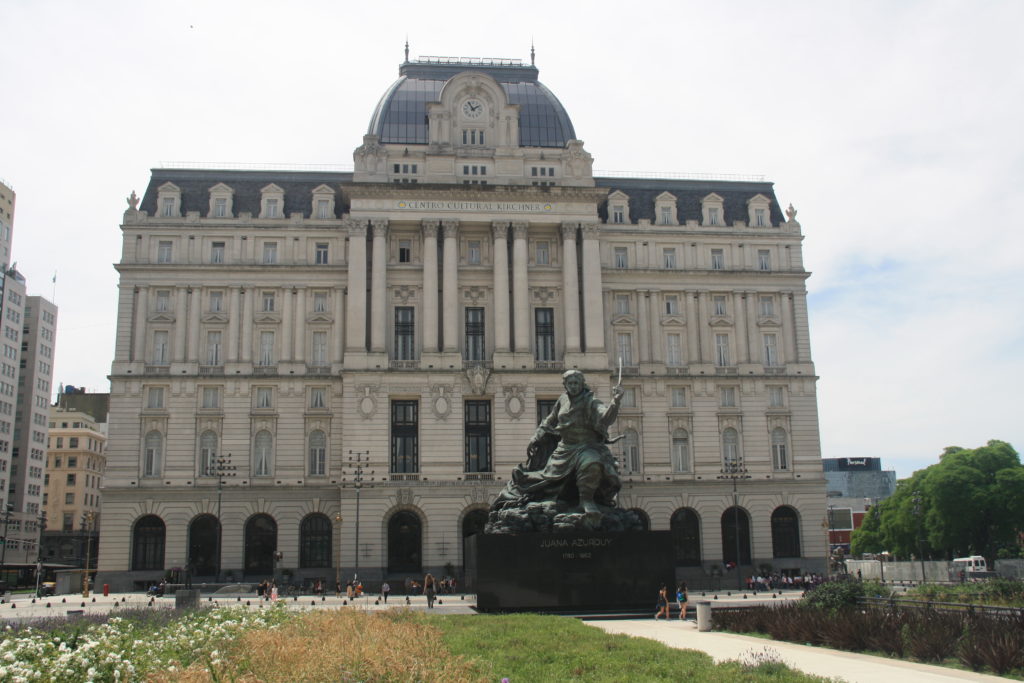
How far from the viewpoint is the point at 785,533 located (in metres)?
71.1

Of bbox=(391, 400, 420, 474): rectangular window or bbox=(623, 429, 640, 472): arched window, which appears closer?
bbox=(391, 400, 420, 474): rectangular window

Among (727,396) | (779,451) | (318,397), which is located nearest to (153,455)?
(318,397)

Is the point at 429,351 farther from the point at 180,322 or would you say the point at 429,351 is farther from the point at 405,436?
the point at 180,322

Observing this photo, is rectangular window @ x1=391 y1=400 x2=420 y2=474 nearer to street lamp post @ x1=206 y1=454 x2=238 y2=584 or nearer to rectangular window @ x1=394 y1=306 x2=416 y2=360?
rectangular window @ x1=394 y1=306 x2=416 y2=360

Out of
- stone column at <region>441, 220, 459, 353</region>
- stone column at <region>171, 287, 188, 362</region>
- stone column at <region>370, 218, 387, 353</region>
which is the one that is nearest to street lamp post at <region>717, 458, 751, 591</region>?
stone column at <region>441, 220, 459, 353</region>

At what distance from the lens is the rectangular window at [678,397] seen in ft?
238

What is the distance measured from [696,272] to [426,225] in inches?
860

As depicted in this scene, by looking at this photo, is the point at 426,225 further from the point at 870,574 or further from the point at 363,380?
the point at 870,574

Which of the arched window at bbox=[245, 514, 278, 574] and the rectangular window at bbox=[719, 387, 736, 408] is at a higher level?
the rectangular window at bbox=[719, 387, 736, 408]

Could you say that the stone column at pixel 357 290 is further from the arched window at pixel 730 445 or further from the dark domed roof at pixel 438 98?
the arched window at pixel 730 445

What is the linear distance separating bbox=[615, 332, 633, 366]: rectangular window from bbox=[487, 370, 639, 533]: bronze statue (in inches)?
1582

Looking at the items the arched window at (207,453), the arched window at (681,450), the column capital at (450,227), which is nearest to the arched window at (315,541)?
the arched window at (207,453)

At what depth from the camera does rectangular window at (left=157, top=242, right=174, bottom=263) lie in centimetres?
7256

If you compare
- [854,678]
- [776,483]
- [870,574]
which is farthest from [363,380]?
[854,678]
